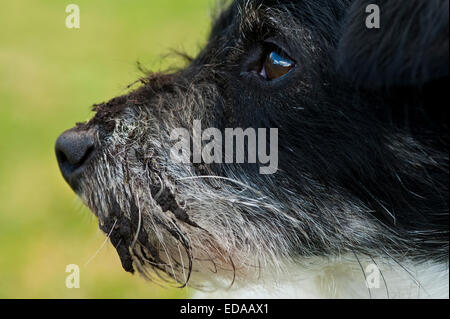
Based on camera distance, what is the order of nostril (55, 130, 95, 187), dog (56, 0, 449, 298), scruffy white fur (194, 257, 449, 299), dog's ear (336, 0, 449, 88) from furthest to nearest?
nostril (55, 130, 95, 187), scruffy white fur (194, 257, 449, 299), dog (56, 0, 449, 298), dog's ear (336, 0, 449, 88)

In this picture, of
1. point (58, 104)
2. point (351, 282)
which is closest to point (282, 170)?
point (351, 282)

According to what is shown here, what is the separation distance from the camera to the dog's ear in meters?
2.17

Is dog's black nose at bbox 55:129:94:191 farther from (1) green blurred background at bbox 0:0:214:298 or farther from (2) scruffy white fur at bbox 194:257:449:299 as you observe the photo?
(2) scruffy white fur at bbox 194:257:449:299

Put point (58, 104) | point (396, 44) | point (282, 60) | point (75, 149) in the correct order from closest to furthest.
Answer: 1. point (396, 44)
2. point (282, 60)
3. point (75, 149)
4. point (58, 104)

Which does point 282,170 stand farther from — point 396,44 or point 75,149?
point 75,149

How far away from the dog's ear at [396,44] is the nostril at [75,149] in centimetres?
133

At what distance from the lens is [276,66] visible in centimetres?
288

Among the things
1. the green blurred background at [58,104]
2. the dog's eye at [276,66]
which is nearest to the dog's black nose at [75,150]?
the green blurred background at [58,104]

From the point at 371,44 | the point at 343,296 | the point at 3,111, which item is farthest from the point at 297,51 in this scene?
the point at 3,111

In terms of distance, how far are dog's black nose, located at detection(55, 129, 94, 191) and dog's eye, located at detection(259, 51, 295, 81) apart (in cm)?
92

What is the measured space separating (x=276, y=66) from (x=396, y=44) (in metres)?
0.71

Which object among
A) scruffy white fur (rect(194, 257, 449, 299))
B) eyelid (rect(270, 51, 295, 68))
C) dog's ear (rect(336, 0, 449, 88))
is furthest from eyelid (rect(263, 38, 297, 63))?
scruffy white fur (rect(194, 257, 449, 299))

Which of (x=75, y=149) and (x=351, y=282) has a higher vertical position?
(x=75, y=149)

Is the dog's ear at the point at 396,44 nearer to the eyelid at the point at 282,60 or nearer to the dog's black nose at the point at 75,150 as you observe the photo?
the eyelid at the point at 282,60
